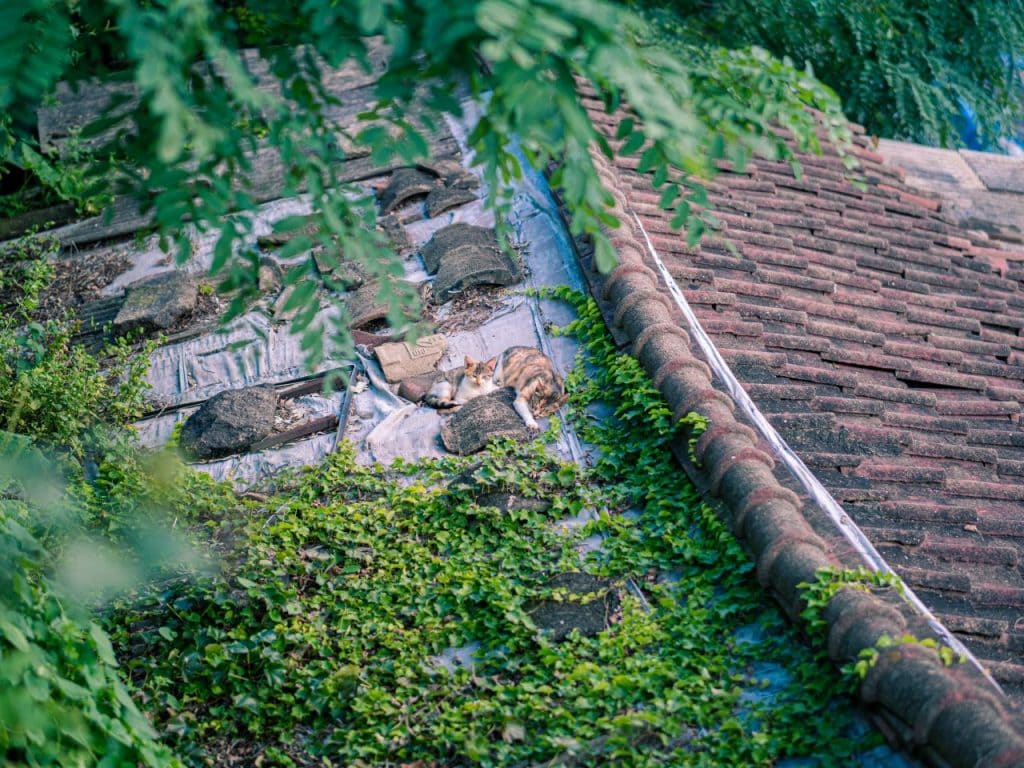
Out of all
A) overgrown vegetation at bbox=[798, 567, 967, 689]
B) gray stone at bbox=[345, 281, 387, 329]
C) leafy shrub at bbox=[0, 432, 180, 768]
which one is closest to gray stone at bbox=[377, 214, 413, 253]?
gray stone at bbox=[345, 281, 387, 329]

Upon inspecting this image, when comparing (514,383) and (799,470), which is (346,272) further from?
(799,470)

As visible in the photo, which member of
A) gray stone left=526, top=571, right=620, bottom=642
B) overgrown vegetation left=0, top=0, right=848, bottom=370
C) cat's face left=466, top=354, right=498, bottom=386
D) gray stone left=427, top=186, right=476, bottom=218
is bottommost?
gray stone left=427, top=186, right=476, bottom=218

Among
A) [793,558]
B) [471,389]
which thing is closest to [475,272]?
[471,389]

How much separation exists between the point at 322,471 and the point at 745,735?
9.06ft

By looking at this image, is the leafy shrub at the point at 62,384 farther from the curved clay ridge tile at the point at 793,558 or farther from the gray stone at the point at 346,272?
the curved clay ridge tile at the point at 793,558

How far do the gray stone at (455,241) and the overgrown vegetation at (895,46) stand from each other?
19.1 ft

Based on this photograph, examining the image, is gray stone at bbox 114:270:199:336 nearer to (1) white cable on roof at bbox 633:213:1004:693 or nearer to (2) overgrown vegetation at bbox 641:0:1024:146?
(1) white cable on roof at bbox 633:213:1004:693

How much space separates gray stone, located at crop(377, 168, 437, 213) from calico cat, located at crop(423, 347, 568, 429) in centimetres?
229

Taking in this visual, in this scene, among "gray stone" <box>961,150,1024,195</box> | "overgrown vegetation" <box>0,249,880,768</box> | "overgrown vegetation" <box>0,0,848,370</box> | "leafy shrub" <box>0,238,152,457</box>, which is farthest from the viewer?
"gray stone" <box>961,150,1024,195</box>

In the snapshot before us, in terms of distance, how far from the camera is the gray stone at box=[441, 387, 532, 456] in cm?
525

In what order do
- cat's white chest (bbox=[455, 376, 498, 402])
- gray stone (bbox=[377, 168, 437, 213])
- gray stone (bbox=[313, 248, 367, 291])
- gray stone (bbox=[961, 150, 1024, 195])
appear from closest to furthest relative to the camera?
cat's white chest (bbox=[455, 376, 498, 402]), gray stone (bbox=[313, 248, 367, 291]), gray stone (bbox=[377, 168, 437, 213]), gray stone (bbox=[961, 150, 1024, 195])

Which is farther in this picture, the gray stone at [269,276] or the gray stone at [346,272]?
the gray stone at [269,276]

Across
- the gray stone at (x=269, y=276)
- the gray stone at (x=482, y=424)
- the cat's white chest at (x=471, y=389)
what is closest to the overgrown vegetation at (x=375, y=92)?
the gray stone at (x=482, y=424)

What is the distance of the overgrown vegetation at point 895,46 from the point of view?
11.8 metres
